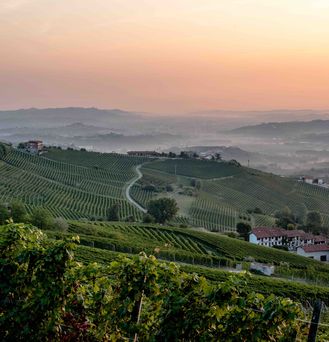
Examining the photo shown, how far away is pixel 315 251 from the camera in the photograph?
2398 inches

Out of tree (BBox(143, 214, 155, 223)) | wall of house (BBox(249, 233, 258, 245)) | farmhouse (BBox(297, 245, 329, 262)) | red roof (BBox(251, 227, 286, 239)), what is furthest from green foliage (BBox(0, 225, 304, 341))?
red roof (BBox(251, 227, 286, 239))

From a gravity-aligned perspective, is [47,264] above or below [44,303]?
above

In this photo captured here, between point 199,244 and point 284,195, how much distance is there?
228ft

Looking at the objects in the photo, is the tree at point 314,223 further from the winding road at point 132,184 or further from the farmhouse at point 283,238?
the winding road at point 132,184

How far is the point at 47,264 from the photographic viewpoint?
25.3 ft

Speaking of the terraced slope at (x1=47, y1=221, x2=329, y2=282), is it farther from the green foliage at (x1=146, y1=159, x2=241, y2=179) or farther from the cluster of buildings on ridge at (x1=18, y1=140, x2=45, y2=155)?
the green foliage at (x1=146, y1=159, x2=241, y2=179)

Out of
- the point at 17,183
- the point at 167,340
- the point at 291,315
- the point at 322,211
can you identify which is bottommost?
the point at 322,211

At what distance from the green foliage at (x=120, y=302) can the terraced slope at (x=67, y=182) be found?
52.9m

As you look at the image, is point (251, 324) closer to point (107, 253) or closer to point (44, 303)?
point (44, 303)

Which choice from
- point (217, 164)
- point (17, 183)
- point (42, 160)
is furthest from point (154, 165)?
point (17, 183)

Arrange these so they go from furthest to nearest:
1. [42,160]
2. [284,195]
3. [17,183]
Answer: [284,195], [42,160], [17,183]

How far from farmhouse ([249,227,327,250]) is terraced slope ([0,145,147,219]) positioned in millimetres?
17046

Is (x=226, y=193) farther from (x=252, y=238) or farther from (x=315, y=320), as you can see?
(x=315, y=320)

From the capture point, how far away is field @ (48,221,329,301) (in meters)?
29.6
